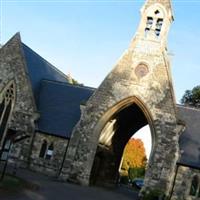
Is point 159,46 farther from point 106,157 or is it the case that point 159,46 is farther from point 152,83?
point 106,157

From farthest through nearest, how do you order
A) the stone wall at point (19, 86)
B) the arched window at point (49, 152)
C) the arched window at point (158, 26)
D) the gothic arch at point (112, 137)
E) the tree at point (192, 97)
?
the tree at point (192, 97), the stone wall at point (19, 86), the arched window at point (158, 26), the arched window at point (49, 152), the gothic arch at point (112, 137)

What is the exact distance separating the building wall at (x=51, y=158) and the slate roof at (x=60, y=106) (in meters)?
0.50

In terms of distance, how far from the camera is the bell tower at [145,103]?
3075 cm

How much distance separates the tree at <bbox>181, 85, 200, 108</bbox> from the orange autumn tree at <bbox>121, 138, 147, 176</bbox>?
49.2ft

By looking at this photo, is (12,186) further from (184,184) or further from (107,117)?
(184,184)

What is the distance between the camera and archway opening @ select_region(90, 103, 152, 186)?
117 ft

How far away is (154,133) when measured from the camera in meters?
31.3

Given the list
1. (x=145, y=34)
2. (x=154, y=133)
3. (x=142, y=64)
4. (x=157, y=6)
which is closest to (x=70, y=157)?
(x=154, y=133)

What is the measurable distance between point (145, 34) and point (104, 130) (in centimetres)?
778

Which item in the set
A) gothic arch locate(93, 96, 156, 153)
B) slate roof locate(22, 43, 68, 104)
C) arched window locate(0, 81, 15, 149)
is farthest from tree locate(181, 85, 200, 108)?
arched window locate(0, 81, 15, 149)

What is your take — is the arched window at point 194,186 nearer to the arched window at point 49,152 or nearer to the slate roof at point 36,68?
the arched window at point 49,152

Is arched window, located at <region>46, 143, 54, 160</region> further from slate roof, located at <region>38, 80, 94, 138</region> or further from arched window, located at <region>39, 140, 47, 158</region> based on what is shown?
slate roof, located at <region>38, 80, 94, 138</region>

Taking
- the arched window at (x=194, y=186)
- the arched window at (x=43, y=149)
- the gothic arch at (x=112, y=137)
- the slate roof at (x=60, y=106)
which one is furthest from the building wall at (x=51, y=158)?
the arched window at (x=194, y=186)

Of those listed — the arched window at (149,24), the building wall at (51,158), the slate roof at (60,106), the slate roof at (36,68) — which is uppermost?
the arched window at (149,24)
